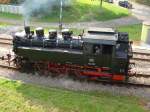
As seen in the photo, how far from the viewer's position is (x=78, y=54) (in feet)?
65.1

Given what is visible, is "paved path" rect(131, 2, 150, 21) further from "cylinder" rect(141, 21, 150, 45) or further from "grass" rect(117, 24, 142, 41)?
Answer: "cylinder" rect(141, 21, 150, 45)

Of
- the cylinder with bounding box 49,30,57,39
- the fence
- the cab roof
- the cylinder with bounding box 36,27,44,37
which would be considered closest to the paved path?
the fence

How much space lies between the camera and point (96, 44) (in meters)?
19.2

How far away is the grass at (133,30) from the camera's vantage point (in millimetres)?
36900

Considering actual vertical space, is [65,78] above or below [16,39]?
below

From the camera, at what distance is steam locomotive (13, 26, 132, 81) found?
19344 mm

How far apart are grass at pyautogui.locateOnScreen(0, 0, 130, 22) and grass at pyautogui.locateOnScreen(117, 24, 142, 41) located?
3879 millimetres

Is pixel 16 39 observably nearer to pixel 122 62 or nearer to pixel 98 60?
pixel 98 60

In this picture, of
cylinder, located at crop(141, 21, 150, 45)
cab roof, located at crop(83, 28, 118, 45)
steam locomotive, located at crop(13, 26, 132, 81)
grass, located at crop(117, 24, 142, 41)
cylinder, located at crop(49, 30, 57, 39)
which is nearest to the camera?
cab roof, located at crop(83, 28, 118, 45)

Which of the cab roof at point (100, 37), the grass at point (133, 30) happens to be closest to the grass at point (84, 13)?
the grass at point (133, 30)

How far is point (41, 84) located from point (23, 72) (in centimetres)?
216

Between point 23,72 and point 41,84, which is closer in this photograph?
point 41,84

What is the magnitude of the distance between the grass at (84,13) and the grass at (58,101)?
25155 millimetres

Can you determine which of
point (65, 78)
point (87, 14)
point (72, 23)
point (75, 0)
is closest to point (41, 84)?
point (65, 78)
